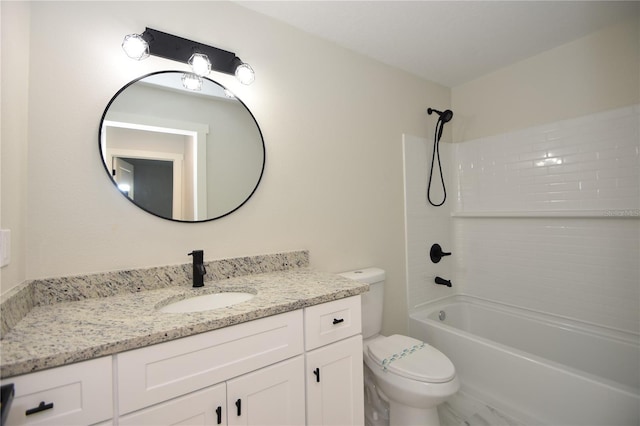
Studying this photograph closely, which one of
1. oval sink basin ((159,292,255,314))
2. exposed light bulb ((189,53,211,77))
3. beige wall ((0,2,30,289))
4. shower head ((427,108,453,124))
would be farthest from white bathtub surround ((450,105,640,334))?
beige wall ((0,2,30,289))

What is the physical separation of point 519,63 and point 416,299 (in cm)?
199

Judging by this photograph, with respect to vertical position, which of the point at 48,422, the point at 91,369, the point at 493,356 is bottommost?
the point at 493,356

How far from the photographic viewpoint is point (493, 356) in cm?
166

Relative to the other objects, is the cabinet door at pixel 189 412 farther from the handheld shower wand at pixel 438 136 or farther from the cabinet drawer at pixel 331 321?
the handheld shower wand at pixel 438 136

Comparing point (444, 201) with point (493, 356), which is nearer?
point (493, 356)

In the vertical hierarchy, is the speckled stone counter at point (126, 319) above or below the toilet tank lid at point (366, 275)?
above

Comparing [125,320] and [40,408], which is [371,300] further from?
[40,408]

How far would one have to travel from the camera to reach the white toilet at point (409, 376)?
4.28 feet

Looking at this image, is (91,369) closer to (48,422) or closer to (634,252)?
(48,422)

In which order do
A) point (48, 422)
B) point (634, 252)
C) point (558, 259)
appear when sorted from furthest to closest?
point (558, 259)
point (634, 252)
point (48, 422)

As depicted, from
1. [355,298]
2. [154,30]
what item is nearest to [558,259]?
[355,298]

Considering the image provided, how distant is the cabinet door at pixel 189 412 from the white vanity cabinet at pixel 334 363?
0.33m

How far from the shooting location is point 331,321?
114cm

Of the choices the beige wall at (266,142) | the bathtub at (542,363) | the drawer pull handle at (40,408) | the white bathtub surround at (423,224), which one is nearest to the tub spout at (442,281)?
the white bathtub surround at (423,224)
